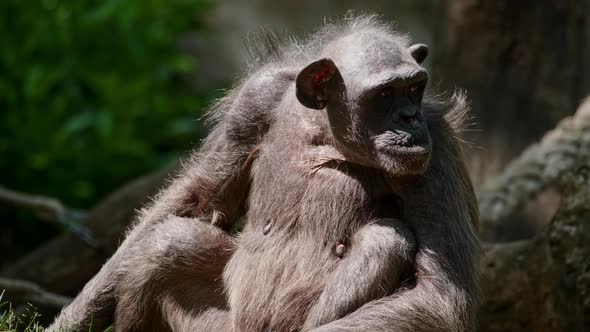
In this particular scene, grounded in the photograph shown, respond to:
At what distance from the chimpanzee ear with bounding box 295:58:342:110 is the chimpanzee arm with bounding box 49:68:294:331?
46 cm

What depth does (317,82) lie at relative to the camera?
5.21 meters

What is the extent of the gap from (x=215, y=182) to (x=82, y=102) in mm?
6994

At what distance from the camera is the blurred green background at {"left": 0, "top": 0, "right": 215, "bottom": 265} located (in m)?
11.5

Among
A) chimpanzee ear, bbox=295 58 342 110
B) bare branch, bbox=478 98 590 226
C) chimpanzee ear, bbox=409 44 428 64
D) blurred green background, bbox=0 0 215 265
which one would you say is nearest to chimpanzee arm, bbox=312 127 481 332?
chimpanzee ear, bbox=409 44 428 64

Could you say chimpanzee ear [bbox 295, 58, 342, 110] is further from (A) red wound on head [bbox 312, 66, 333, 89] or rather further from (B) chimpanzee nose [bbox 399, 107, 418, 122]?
(B) chimpanzee nose [bbox 399, 107, 418, 122]

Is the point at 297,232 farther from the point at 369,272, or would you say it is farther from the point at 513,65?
the point at 513,65

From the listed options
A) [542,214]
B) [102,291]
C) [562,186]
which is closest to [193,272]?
[102,291]

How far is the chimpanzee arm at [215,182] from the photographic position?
573 centimetres

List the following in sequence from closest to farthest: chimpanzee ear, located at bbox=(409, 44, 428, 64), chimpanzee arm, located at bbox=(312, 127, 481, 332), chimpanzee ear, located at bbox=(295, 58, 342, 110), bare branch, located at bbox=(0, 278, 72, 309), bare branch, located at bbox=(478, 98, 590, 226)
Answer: chimpanzee arm, located at bbox=(312, 127, 481, 332), chimpanzee ear, located at bbox=(295, 58, 342, 110), chimpanzee ear, located at bbox=(409, 44, 428, 64), bare branch, located at bbox=(0, 278, 72, 309), bare branch, located at bbox=(478, 98, 590, 226)

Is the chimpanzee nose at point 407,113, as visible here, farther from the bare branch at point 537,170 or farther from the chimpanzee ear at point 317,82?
the bare branch at point 537,170

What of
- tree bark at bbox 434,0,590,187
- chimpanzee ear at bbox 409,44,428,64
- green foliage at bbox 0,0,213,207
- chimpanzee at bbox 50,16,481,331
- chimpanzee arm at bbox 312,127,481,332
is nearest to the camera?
chimpanzee arm at bbox 312,127,481,332

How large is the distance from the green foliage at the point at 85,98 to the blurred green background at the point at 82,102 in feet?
0.04

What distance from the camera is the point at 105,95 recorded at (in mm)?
12312

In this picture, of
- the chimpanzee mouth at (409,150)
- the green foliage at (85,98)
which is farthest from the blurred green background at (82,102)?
the chimpanzee mouth at (409,150)
